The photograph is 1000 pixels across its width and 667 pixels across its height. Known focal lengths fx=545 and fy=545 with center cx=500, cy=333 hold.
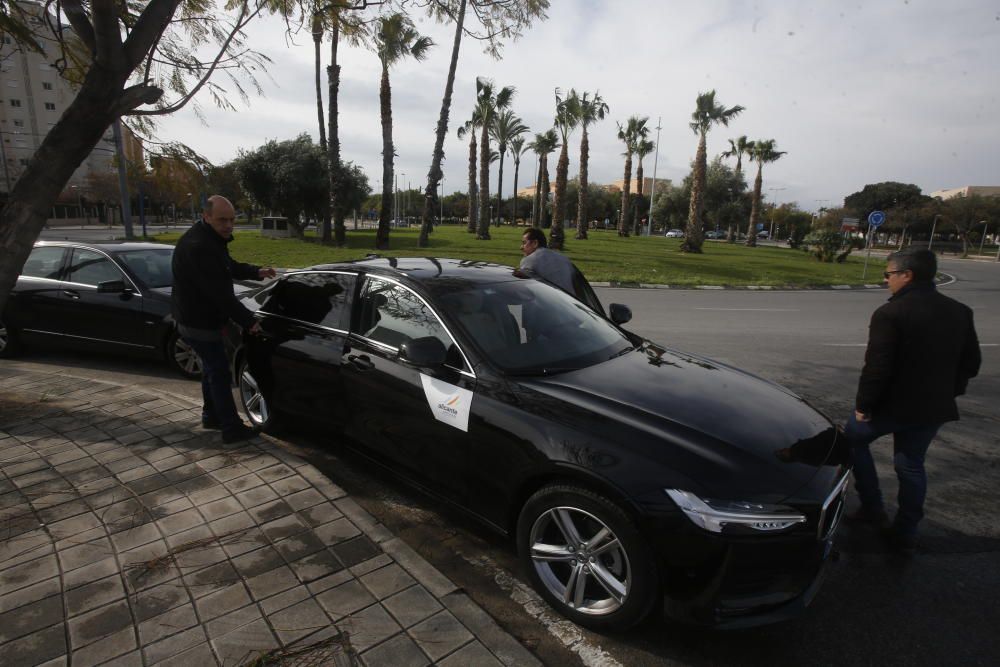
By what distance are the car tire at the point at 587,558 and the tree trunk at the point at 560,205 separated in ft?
80.1

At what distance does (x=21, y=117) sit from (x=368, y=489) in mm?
91359

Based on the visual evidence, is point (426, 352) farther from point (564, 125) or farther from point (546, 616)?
point (564, 125)

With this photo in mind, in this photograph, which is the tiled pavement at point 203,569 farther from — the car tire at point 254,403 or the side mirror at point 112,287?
the side mirror at point 112,287

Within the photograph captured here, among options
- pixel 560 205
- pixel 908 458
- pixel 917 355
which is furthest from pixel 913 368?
pixel 560 205

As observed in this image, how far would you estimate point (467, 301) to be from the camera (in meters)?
3.38

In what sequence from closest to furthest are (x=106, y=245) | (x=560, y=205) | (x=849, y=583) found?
(x=849, y=583), (x=106, y=245), (x=560, y=205)

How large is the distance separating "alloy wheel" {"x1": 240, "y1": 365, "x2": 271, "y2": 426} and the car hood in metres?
2.65

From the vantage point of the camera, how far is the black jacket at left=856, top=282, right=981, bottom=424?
299 cm

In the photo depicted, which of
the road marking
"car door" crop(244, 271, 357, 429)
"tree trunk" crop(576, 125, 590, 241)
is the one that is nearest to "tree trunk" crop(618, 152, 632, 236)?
"tree trunk" crop(576, 125, 590, 241)

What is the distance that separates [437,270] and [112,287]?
444cm

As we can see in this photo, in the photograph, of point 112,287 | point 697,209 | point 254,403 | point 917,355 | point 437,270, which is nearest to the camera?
point 917,355

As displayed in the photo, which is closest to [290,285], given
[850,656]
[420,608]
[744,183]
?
[420,608]

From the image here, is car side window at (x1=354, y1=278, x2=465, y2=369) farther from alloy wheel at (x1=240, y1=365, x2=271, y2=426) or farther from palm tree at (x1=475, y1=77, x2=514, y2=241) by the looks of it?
palm tree at (x1=475, y1=77, x2=514, y2=241)

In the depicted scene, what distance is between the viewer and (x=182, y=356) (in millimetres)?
6051
